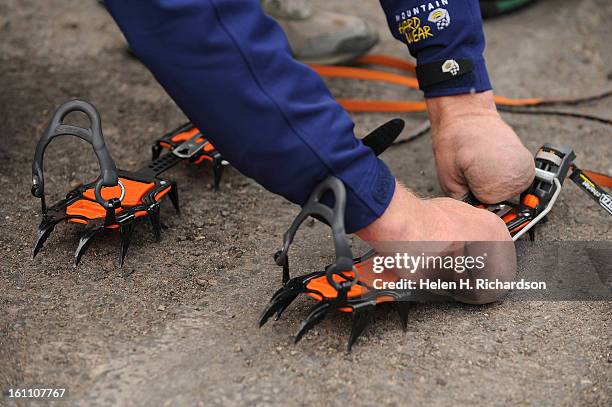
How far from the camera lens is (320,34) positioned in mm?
2648

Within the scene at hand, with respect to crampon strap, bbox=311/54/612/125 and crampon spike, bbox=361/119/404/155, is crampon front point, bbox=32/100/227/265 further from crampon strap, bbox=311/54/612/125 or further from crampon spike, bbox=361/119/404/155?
crampon strap, bbox=311/54/612/125

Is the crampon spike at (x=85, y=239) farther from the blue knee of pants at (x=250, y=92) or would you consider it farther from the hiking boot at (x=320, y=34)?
the hiking boot at (x=320, y=34)

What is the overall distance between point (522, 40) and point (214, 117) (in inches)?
77.8

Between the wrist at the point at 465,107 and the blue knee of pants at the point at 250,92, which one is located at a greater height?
the blue knee of pants at the point at 250,92

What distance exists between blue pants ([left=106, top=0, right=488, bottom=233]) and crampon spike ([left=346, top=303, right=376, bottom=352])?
0.55 feet

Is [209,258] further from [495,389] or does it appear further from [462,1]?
[462,1]

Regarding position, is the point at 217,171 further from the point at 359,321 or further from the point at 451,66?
the point at 359,321

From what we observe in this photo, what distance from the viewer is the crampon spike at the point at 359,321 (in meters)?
1.33

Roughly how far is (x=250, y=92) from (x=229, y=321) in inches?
18.6

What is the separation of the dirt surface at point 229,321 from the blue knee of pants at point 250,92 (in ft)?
0.92

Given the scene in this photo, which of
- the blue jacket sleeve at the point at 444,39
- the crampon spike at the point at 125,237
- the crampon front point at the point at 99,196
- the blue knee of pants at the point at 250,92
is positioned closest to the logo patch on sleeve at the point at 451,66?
the blue jacket sleeve at the point at 444,39

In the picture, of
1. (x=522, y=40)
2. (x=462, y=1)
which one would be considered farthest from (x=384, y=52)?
(x=462, y=1)

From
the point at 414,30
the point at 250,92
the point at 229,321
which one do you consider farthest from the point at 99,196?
the point at 414,30

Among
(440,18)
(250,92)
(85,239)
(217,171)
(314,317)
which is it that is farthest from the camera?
(217,171)
